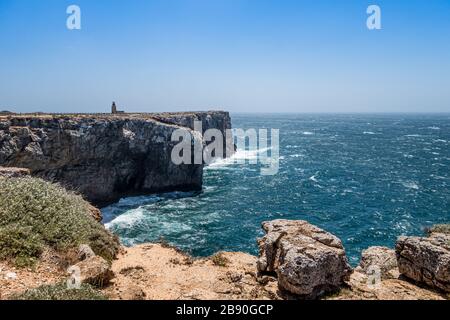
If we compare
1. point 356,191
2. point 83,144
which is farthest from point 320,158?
point 83,144

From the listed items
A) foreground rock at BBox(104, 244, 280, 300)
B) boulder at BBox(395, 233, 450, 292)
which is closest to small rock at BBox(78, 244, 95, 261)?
foreground rock at BBox(104, 244, 280, 300)

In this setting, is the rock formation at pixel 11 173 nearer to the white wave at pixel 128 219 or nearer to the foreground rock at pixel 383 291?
the foreground rock at pixel 383 291

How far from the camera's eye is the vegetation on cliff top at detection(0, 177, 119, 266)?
12938 mm

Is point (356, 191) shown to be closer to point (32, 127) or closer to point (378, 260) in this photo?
point (378, 260)

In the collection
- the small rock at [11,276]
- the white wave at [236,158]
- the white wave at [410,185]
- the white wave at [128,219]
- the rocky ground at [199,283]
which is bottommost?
the white wave at [128,219]

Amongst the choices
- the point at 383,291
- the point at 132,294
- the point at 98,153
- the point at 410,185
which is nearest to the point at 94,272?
the point at 132,294

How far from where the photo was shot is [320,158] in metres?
84.4

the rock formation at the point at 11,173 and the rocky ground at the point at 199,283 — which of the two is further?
the rock formation at the point at 11,173

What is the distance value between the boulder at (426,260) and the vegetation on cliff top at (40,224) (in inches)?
525

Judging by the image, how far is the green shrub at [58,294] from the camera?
934cm

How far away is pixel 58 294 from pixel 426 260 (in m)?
12.7

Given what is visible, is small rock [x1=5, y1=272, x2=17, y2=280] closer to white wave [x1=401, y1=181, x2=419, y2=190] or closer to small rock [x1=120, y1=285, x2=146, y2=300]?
small rock [x1=120, y1=285, x2=146, y2=300]

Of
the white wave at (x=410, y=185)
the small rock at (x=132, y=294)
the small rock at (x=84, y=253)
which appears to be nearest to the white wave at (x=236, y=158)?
the white wave at (x=410, y=185)

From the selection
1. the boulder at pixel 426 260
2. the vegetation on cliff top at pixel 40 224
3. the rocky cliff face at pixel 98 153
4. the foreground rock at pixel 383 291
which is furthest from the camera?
the rocky cliff face at pixel 98 153
